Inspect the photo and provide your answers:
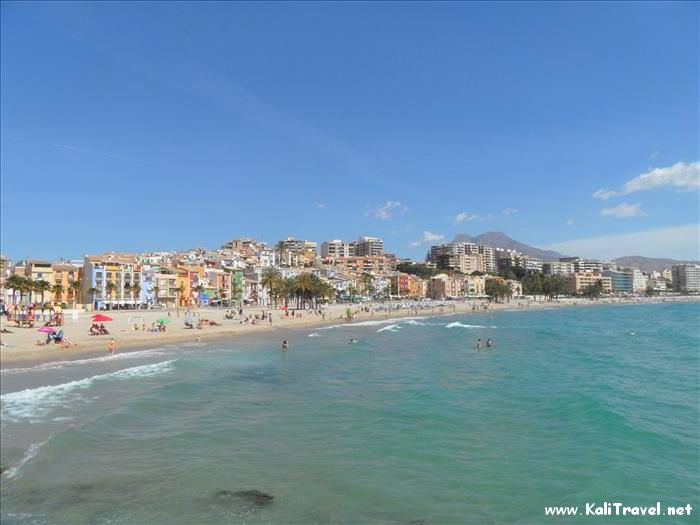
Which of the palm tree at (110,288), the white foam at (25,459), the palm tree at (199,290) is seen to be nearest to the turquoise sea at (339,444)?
the white foam at (25,459)

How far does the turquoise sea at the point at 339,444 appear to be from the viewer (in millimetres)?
9750

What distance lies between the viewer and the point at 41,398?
17.9m

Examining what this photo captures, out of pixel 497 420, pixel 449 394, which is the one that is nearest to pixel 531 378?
pixel 449 394

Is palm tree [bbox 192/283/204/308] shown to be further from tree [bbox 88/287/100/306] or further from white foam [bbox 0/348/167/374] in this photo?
white foam [bbox 0/348/167/374]

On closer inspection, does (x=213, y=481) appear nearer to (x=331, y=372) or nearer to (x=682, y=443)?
(x=682, y=443)

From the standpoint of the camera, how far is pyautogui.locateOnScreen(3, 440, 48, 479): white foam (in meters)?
10.7

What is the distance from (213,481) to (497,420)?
8.95m

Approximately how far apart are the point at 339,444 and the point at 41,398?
35.5ft

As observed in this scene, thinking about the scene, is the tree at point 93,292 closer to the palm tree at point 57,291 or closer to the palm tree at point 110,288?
the palm tree at point 110,288

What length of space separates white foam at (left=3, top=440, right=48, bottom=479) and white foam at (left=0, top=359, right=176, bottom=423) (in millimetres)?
2836

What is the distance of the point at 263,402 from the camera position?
18703 millimetres

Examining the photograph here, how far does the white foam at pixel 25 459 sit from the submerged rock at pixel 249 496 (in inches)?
167

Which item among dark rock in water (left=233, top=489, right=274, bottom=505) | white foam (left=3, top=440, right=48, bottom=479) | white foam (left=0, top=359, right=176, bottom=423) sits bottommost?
dark rock in water (left=233, top=489, right=274, bottom=505)

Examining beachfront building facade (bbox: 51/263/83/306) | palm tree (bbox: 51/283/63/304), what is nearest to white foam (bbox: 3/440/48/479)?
palm tree (bbox: 51/283/63/304)
